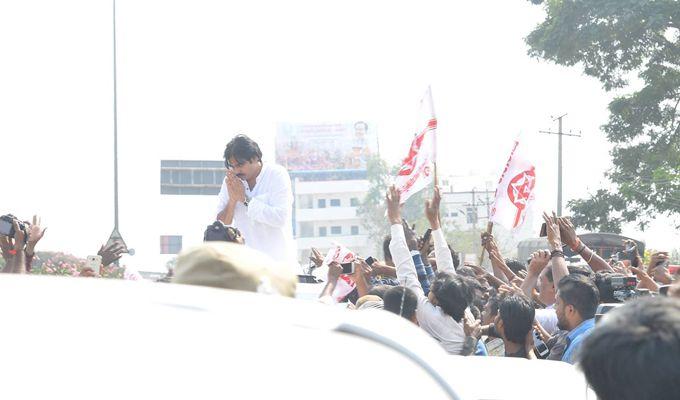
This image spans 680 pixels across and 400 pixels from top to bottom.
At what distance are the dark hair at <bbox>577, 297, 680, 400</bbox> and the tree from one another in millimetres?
30074

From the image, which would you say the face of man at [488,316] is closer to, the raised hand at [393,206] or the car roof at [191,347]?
the raised hand at [393,206]

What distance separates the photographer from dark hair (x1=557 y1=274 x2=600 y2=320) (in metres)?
5.73

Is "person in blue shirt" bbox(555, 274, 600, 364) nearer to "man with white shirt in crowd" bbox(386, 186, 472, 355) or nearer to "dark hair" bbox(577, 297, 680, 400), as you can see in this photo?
"man with white shirt in crowd" bbox(386, 186, 472, 355)

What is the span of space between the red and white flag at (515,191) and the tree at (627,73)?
21.5m

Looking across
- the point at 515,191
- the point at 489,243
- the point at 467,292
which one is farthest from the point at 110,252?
the point at 515,191

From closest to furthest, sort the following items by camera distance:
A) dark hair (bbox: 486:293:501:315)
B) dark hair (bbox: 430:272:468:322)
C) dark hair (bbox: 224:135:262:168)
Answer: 1. dark hair (bbox: 430:272:468:322)
2. dark hair (bbox: 224:135:262:168)
3. dark hair (bbox: 486:293:501:315)

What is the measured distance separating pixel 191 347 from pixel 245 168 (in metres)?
4.37

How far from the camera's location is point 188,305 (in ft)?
5.78

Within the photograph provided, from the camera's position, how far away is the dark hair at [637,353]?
1938 millimetres

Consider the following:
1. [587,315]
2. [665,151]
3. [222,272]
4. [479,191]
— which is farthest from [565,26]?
[479,191]

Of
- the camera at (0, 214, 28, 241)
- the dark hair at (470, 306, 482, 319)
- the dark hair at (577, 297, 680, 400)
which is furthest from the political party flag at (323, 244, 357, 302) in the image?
the dark hair at (577, 297, 680, 400)

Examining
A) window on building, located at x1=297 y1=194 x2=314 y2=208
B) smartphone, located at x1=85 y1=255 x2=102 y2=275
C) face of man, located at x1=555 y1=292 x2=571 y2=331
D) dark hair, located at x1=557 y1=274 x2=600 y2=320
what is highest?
smartphone, located at x1=85 y1=255 x2=102 y2=275

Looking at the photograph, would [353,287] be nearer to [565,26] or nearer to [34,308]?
[34,308]

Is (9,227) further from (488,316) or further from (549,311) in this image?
(549,311)
